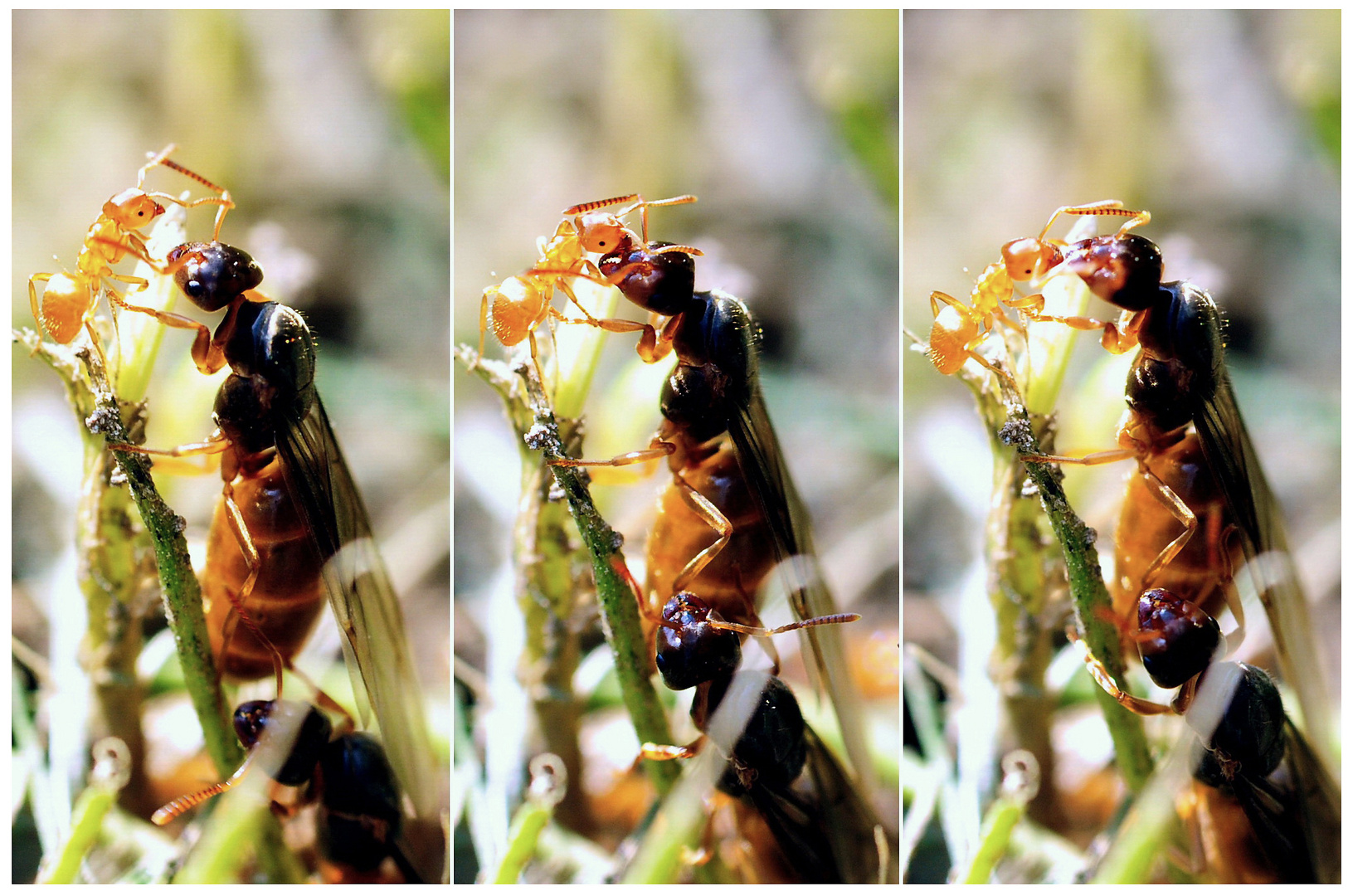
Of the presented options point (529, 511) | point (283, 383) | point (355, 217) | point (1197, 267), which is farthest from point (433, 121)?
point (1197, 267)

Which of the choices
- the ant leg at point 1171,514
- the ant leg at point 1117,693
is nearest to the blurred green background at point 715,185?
the ant leg at point 1117,693

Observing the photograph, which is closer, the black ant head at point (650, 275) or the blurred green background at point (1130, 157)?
the black ant head at point (650, 275)

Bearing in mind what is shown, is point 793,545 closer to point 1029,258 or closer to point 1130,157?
point 1029,258

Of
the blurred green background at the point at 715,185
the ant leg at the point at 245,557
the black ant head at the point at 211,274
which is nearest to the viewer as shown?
the black ant head at the point at 211,274

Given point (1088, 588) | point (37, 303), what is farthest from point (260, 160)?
point (1088, 588)

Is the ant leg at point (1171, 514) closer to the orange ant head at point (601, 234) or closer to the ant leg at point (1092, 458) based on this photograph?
the ant leg at point (1092, 458)
